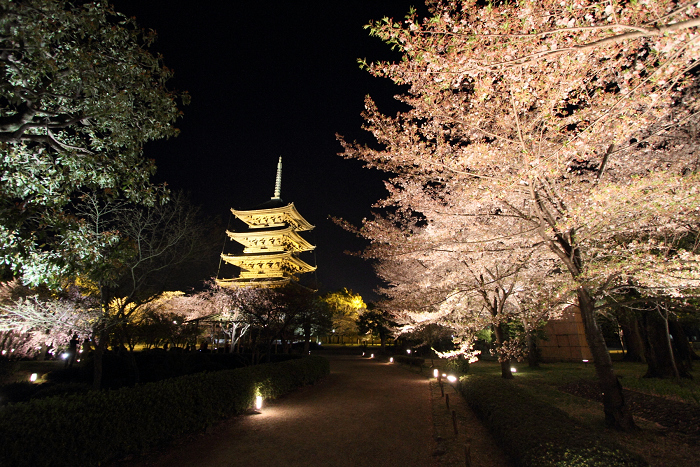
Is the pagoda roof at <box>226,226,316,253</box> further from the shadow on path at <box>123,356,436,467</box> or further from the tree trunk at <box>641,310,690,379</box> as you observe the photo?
the tree trunk at <box>641,310,690,379</box>

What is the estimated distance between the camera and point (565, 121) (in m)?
4.96

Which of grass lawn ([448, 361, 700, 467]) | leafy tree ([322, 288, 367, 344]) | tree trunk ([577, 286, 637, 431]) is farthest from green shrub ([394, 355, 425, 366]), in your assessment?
leafy tree ([322, 288, 367, 344])

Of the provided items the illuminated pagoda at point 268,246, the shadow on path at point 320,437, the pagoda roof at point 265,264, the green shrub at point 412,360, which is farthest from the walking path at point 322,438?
the pagoda roof at point 265,264

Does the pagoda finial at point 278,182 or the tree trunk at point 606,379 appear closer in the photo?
the tree trunk at point 606,379

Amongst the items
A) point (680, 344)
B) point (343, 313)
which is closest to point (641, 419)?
point (680, 344)

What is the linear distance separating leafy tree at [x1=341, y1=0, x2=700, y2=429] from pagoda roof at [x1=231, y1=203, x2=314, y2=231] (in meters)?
26.1

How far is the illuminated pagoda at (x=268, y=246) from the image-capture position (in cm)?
3036

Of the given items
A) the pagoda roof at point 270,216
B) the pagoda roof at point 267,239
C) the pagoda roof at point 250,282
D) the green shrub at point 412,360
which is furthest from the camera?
the pagoda roof at point 270,216

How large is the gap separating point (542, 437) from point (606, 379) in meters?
2.38

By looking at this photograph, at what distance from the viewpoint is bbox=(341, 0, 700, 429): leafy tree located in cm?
331

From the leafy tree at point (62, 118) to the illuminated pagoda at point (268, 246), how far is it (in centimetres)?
2407

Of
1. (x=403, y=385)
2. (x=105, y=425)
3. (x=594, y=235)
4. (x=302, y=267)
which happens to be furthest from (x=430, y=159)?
(x=302, y=267)

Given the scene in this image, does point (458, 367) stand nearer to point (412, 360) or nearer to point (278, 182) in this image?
point (412, 360)

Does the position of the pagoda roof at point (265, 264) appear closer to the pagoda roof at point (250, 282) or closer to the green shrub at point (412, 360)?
the pagoda roof at point (250, 282)
